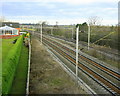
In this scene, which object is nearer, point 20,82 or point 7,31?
point 20,82

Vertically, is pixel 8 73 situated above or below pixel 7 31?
below

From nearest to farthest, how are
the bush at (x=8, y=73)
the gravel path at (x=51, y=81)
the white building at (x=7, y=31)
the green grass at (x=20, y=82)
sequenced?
the bush at (x=8, y=73) → the green grass at (x=20, y=82) → the gravel path at (x=51, y=81) → the white building at (x=7, y=31)

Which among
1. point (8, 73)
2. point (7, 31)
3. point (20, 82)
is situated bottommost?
point (20, 82)

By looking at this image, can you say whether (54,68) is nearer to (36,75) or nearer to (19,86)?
(36,75)

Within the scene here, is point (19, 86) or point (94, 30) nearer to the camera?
point (19, 86)

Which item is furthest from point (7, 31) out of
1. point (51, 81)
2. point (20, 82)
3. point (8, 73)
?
point (8, 73)

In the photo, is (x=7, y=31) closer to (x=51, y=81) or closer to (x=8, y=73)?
(x=51, y=81)

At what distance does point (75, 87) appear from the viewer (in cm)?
966

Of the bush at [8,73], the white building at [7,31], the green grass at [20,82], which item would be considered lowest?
the green grass at [20,82]

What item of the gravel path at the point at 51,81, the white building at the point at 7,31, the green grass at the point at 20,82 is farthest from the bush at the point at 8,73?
the white building at the point at 7,31

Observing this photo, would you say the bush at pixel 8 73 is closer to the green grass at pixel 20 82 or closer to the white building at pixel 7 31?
the green grass at pixel 20 82

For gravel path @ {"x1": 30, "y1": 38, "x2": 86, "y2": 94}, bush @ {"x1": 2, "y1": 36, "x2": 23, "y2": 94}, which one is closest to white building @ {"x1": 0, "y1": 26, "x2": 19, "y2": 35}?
gravel path @ {"x1": 30, "y1": 38, "x2": 86, "y2": 94}

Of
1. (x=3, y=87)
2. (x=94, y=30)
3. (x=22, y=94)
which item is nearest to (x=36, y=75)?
(x=22, y=94)

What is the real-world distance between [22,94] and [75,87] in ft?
11.0
